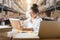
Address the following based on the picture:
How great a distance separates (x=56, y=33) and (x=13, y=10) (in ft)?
7.67

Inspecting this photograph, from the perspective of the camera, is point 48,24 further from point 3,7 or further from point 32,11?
point 3,7

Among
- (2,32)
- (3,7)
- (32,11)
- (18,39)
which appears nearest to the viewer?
(18,39)

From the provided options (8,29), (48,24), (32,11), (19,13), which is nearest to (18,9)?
(19,13)

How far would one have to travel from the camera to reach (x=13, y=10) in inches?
126

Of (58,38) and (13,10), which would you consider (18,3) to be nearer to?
(13,10)

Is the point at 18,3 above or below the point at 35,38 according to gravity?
above

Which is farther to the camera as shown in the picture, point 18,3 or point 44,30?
point 18,3

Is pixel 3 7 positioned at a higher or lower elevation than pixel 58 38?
higher

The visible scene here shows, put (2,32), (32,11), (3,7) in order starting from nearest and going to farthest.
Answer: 1. (2,32)
2. (32,11)
3. (3,7)

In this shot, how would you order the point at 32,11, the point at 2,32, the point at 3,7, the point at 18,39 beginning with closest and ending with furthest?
1. the point at 18,39
2. the point at 2,32
3. the point at 32,11
4. the point at 3,7

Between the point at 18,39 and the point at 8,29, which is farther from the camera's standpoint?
the point at 8,29

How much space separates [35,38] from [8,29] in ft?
1.19

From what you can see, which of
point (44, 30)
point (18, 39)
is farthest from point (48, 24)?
point (18, 39)

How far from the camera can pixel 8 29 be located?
121 cm
